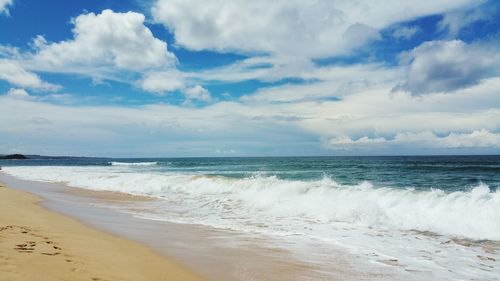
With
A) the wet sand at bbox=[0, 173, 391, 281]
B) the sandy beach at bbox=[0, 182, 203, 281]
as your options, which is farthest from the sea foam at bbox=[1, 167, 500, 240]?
the sandy beach at bbox=[0, 182, 203, 281]

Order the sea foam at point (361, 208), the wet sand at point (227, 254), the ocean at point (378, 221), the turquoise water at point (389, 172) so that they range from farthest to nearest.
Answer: the turquoise water at point (389, 172) → the sea foam at point (361, 208) → the ocean at point (378, 221) → the wet sand at point (227, 254)

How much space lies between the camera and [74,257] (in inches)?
270

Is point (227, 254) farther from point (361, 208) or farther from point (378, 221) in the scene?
point (361, 208)

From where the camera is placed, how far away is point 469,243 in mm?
9781

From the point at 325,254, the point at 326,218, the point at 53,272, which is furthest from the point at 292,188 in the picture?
the point at 53,272

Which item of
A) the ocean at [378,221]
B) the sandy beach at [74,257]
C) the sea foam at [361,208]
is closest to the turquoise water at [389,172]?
the sea foam at [361,208]

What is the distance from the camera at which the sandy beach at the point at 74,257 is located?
5609mm

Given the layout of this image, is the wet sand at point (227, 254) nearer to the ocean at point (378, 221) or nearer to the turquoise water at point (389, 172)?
the ocean at point (378, 221)

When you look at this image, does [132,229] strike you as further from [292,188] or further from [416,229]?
[292,188]

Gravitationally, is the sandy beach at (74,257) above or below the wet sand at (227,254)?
above

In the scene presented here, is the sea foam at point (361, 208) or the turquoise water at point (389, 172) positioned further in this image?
the turquoise water at point (389, 172)

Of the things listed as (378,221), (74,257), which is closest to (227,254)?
(74,257)

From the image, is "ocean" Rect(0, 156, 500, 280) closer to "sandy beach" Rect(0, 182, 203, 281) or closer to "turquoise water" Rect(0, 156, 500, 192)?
"sandy beach" Rect(0, 182, 203, 281)

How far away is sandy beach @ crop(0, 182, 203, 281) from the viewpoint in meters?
5.61
